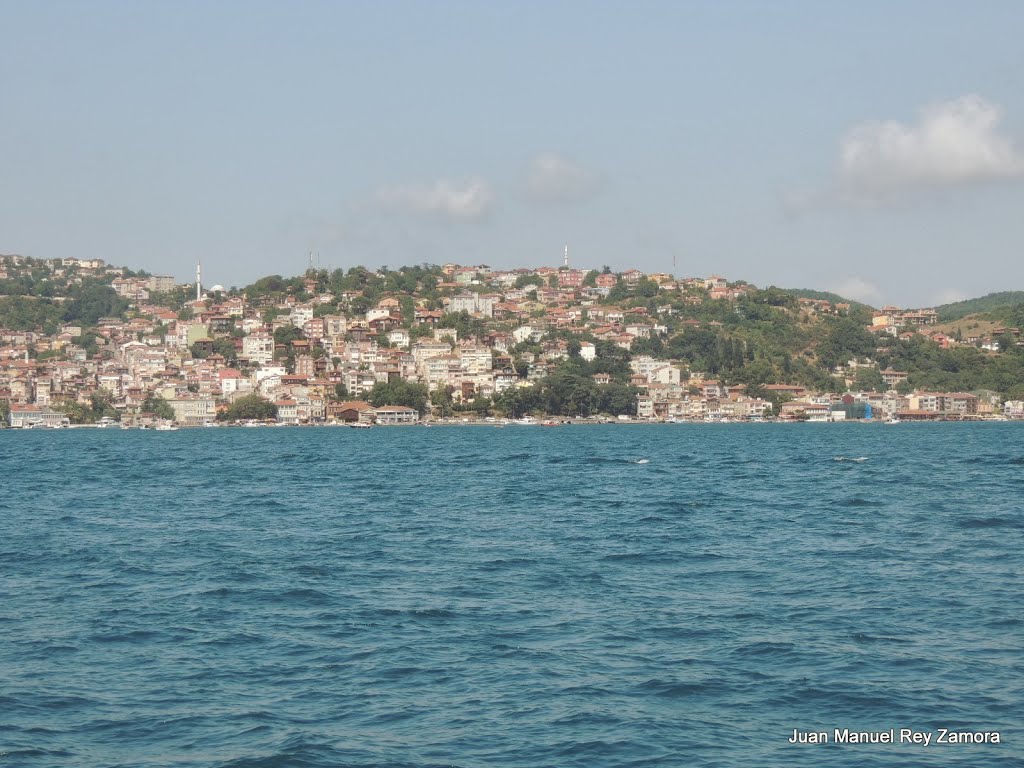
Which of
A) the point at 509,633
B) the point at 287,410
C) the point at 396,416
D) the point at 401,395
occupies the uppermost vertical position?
the point at 401,395

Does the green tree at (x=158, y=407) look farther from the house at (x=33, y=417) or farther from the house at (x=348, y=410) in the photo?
the house at (x=348, y=410)

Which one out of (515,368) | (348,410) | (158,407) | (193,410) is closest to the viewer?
(348,410)

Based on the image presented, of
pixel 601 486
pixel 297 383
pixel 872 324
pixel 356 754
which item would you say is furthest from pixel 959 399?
pixel 356 754

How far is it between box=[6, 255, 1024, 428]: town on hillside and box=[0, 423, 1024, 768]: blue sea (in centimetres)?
10995

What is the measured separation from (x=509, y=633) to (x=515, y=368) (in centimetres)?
14396

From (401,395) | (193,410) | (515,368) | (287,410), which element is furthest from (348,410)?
(515,368)

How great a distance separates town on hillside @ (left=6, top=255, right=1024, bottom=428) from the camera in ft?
471

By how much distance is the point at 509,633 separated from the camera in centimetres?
1588

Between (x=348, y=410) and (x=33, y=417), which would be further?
(x=33, y=417)

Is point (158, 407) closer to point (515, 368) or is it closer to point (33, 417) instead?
point (33, 417)

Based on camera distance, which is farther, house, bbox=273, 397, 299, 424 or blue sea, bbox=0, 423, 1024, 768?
house, bbox=273, 397, 299, 424

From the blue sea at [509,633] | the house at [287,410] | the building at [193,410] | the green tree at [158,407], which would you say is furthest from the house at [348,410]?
the blue sea at [509,633]

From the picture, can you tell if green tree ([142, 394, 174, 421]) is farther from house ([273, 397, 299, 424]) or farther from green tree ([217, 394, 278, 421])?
house ([273, 397, 299, 424])

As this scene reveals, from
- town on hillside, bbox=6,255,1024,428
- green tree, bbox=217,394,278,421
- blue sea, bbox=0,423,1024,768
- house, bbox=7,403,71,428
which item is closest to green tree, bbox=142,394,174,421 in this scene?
town on hillside, bbox=6,255,1024,428
